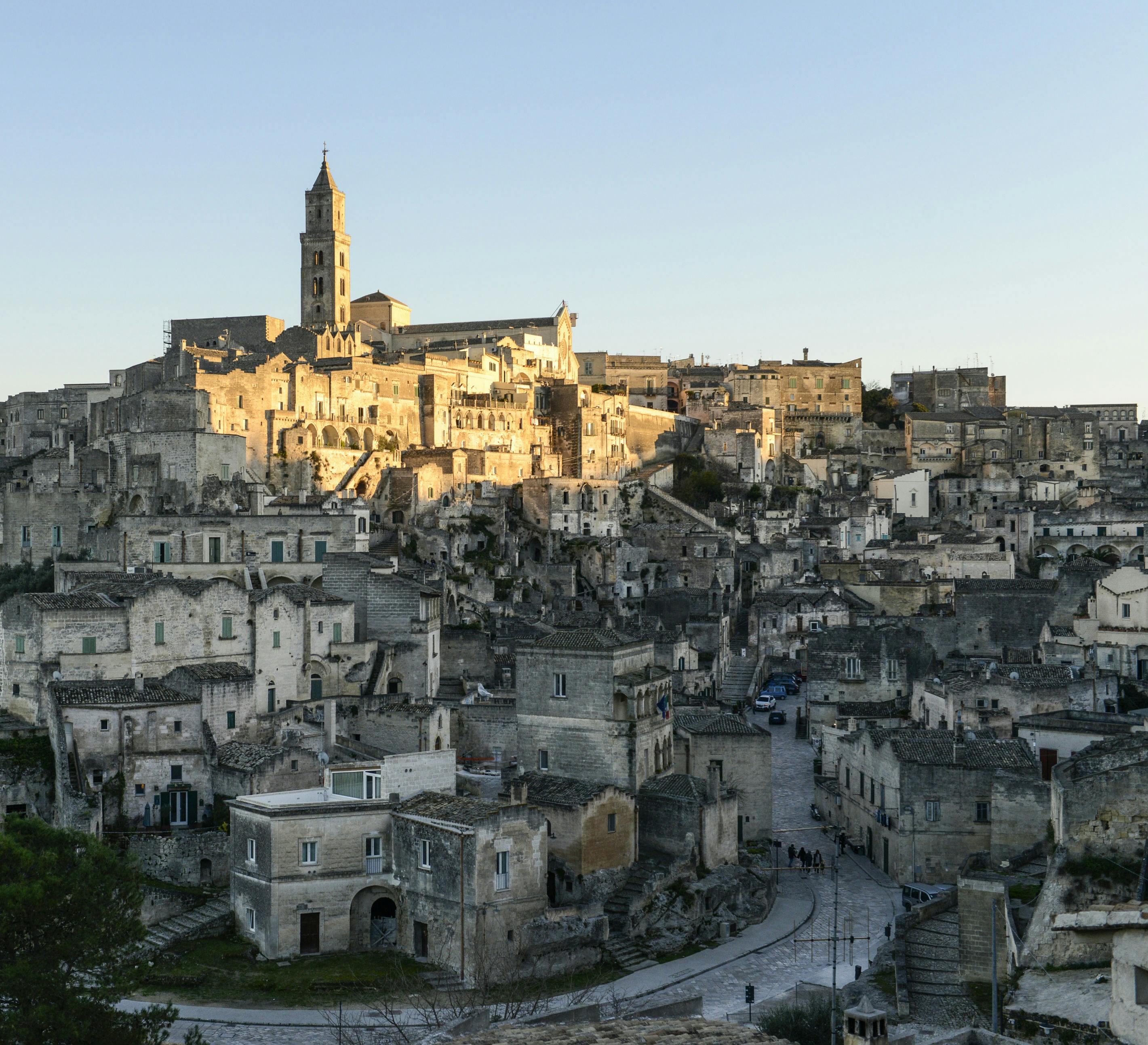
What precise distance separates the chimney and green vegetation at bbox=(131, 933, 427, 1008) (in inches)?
398

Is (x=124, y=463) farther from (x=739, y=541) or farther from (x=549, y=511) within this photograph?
(x=739, y=541)

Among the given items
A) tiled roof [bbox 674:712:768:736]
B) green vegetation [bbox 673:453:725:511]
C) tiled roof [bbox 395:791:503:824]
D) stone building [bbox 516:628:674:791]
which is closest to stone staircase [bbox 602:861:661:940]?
stone building [bbox 516:628:674:791]

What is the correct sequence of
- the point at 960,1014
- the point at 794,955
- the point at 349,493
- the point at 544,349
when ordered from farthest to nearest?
the point at 544,349
the point at 349,493
the point at 794,955
the point at 960,1014

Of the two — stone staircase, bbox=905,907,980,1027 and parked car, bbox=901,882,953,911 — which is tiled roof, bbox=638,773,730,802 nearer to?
parked car, bbox=901,882,953,911

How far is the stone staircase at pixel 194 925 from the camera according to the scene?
3525 cm

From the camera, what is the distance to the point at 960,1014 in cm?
2764

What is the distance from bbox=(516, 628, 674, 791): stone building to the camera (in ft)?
132

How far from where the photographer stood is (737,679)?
63.5 meters

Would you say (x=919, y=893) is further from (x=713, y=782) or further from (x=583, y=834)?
(x=583, y=834)

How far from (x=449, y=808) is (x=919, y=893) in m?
12.4

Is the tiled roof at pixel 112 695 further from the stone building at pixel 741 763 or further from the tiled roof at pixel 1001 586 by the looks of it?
the tiled roof at pixel 1001 586

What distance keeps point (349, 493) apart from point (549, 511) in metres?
11.3

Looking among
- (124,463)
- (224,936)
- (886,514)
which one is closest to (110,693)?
(224,936)

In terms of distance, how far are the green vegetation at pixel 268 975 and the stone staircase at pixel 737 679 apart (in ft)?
86.7
